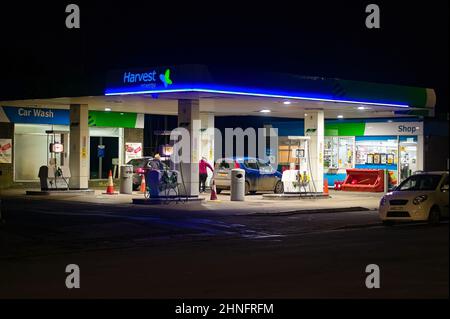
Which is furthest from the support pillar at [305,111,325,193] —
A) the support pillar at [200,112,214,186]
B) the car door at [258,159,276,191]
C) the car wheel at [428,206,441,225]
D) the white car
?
the car wheel at [428,206,441,225]

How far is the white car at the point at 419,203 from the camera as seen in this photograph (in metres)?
21.3

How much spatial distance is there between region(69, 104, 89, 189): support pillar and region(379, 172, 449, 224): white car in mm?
15095

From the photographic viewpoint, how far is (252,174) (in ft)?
110

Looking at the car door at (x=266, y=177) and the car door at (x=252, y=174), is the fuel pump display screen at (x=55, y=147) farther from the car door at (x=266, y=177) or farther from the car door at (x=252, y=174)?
the car door at (x=266, y=177)

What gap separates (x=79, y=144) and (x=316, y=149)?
32.8 ft

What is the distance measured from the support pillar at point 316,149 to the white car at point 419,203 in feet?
33.2

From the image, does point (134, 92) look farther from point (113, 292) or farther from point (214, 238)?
point (113, 292)

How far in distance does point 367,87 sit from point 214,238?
12679 millimetres

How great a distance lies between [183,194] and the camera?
27594 millimetres

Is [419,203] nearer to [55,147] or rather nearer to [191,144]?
[191,144]

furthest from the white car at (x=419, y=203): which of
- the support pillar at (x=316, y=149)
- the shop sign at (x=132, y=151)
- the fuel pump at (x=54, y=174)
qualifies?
the shop sign at (x=132, y=151)

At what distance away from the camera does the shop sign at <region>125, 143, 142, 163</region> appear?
40938 millimetres

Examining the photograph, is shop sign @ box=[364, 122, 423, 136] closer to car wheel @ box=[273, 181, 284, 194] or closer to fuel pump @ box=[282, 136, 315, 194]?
car wheel @ box=[273, 181, 284, 194]

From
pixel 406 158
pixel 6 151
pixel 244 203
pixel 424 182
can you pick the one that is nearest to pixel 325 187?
pixel 244 203
